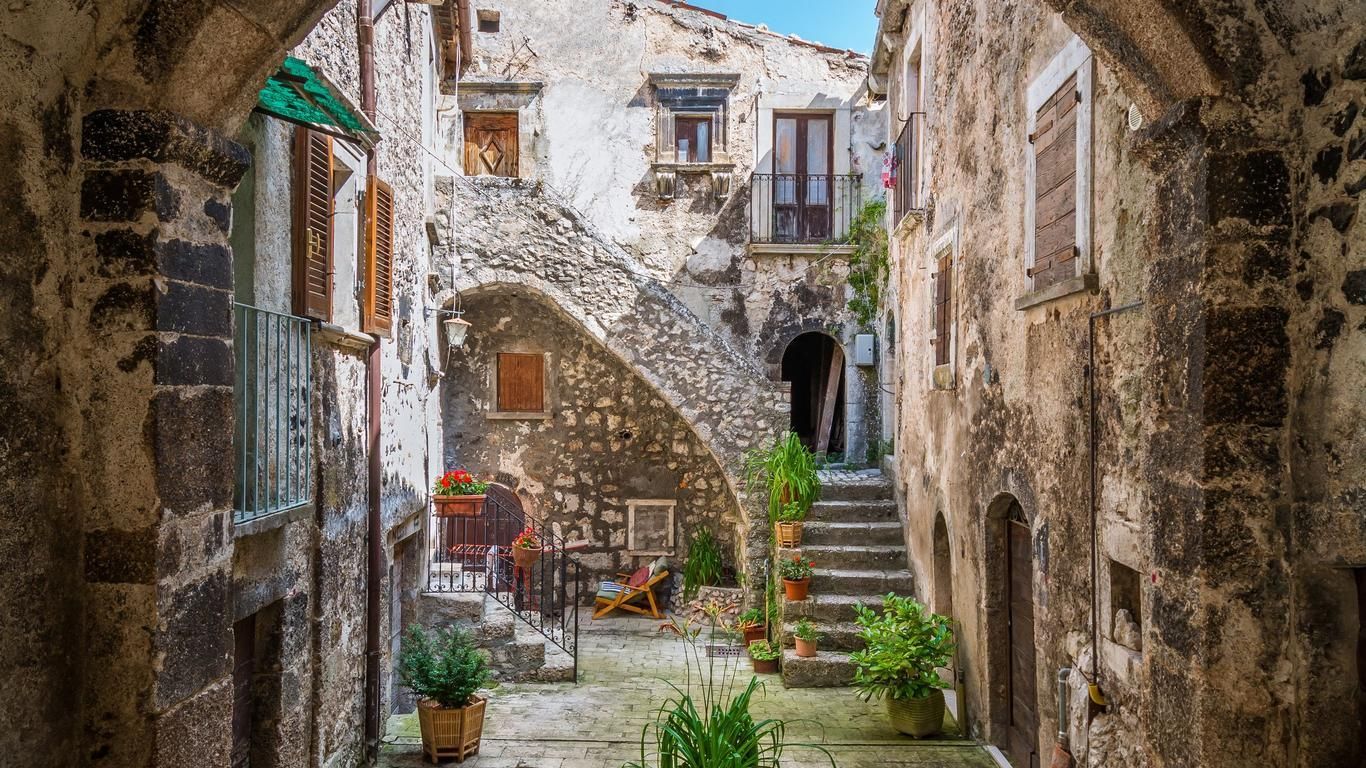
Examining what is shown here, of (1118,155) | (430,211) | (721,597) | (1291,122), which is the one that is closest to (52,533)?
(1291,122)

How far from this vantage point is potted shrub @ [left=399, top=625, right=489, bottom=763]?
22.7 feet

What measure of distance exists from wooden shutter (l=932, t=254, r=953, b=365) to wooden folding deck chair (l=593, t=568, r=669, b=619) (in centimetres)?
512

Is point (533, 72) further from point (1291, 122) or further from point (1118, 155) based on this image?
point (1291, 122)

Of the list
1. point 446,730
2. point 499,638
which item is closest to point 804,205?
point 499,638

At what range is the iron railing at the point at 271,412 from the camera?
458 centimetres

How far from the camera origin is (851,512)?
1055cm

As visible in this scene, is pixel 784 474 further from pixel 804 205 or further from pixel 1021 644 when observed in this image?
pixel 804 205

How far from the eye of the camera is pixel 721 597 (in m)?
11.5

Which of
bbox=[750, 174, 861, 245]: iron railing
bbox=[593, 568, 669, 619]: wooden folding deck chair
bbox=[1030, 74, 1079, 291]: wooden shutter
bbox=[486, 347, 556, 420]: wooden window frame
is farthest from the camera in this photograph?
bbox=[750, 174, 861, 245]: iron railing

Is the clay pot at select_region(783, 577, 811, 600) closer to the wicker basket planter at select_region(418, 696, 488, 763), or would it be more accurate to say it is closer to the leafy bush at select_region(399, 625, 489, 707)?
the leafy bush at select_region(399, 625, 489, 707)

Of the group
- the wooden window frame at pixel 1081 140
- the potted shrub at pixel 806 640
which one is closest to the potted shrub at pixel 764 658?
the potted shrub at pixel 806 640

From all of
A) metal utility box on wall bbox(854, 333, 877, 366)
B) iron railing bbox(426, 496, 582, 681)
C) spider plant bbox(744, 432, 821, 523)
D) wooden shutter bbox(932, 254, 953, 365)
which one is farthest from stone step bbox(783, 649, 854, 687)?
metal utility box on wall bbox(854, 333, 877, 366)

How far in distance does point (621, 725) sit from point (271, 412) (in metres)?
4.20

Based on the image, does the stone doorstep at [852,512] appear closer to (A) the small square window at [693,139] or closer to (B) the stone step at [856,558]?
(B) the stone step at [856,558]
